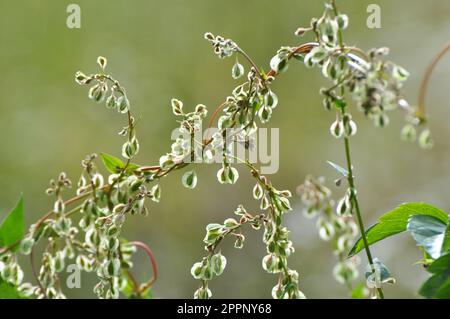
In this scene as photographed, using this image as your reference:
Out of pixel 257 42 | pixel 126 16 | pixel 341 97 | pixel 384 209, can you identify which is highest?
pixel 126 16

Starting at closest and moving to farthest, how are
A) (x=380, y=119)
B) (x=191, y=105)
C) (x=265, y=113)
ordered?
(x=380, y=119), (x=265, y=113), (x=191, y=105)

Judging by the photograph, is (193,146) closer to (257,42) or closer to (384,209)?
(384,209)

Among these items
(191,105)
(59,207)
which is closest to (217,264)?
(59,207)

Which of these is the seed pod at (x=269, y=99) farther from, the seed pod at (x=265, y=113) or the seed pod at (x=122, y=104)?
the seed pod at (x=122, y=104)

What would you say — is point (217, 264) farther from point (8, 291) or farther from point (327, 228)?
point (8, 291)

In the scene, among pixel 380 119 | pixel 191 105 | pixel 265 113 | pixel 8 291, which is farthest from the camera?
pixel 191 105

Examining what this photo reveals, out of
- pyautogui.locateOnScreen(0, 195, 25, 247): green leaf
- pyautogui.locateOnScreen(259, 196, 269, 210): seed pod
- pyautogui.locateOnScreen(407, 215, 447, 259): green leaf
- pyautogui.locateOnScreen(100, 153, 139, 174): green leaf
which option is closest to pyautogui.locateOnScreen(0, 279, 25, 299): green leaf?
pyautogui.locateOnScreen(0, 195, 25, 247): green leaf

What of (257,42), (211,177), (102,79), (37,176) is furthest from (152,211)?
(102,79)
